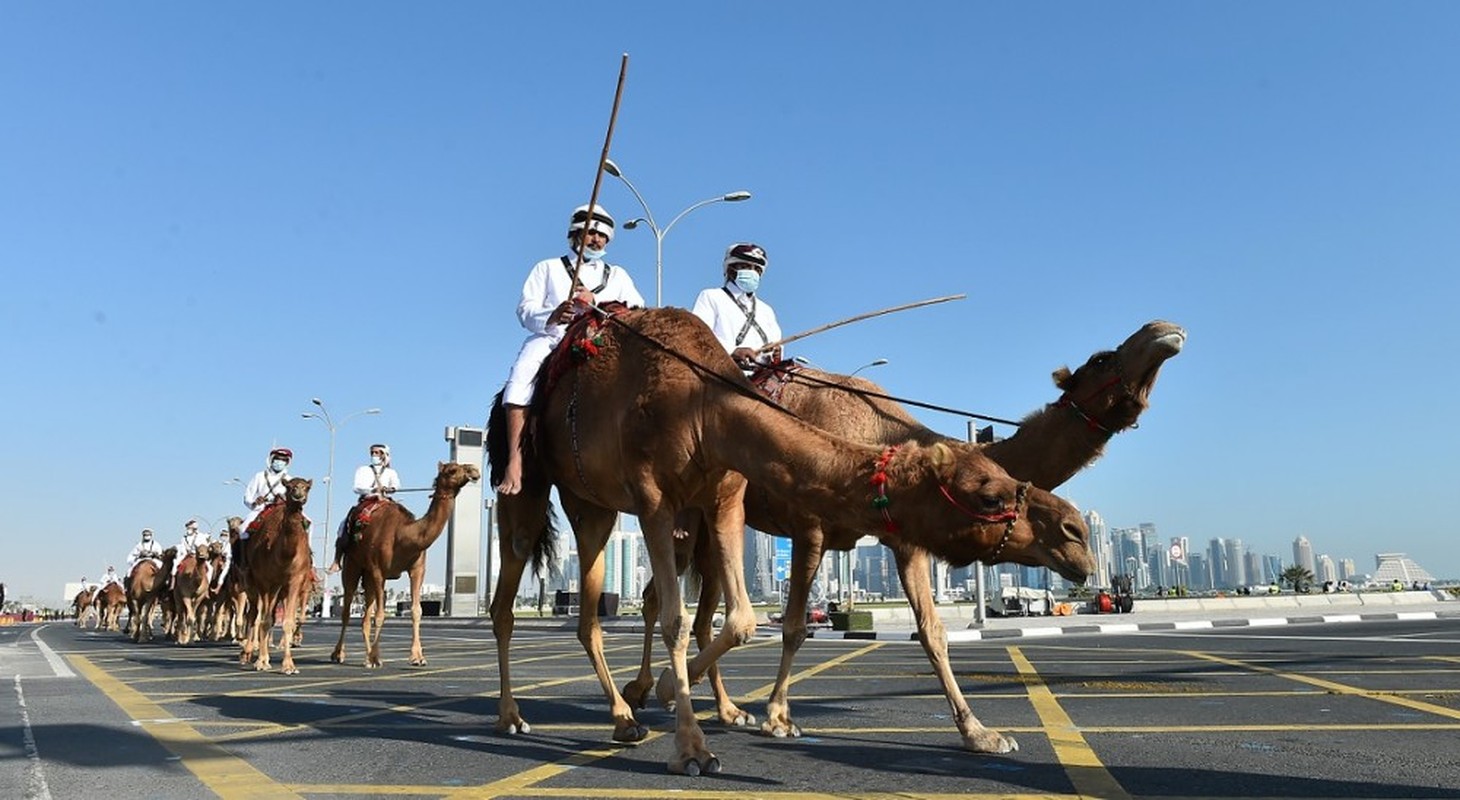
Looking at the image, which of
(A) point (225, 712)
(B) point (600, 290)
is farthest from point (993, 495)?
(A) point (225, 712)

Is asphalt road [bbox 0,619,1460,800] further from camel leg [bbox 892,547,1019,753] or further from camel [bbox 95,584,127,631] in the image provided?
camel [bbox 95,584,127,631]

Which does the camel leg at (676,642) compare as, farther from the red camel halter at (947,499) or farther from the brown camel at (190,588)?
the brown camel at (190,588)

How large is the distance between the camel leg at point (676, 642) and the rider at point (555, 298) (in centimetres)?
163

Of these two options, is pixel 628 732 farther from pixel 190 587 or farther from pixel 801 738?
pixel 190 587

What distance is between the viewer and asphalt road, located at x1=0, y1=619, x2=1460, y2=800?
423 centimetres

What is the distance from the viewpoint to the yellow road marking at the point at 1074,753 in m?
4.00

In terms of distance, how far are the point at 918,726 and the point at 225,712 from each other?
15.7ft

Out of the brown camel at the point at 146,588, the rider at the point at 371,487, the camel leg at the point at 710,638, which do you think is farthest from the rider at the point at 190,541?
the camel leg at the point at 710,638

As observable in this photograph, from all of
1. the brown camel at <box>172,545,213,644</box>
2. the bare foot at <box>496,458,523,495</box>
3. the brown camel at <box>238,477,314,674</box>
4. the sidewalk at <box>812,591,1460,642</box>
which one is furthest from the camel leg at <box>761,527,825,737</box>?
the brown camel at <box>172,545,213,644</box>

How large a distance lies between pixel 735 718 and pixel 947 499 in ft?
8.29

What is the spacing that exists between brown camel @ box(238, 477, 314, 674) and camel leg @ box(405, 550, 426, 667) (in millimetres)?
1192

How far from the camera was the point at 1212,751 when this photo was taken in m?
4.89

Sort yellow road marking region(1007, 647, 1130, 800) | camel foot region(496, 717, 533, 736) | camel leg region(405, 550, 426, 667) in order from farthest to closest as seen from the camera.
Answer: camel leg region(405, 550, 426, 667), camel foot region(496, 717, 533, 736), yellow road marking region(1007, 647, 1130, 800)

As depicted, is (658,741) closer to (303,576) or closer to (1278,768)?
(1278,768)
